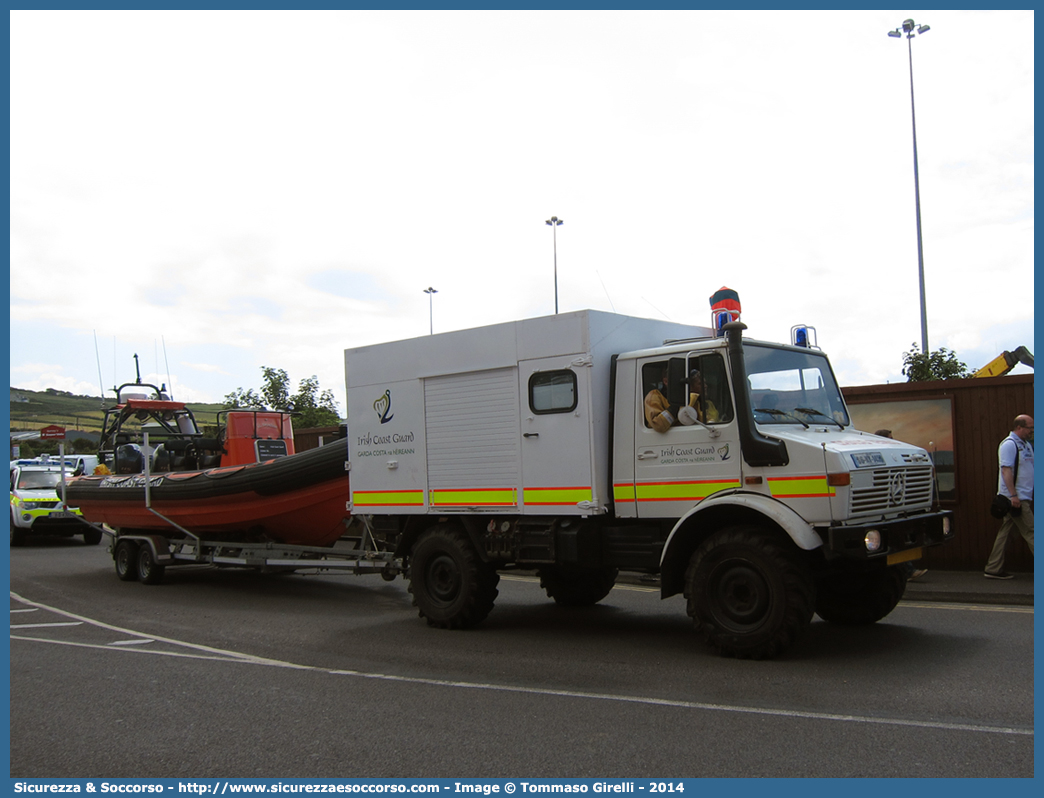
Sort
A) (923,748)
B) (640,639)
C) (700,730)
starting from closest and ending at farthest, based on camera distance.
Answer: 1. (923,748)
2. (700,730)
3. (640,639)

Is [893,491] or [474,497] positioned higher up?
[893,491]

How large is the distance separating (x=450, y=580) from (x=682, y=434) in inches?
117

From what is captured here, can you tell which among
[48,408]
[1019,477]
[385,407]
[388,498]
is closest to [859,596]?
[1019,477]

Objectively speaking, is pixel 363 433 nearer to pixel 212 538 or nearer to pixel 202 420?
pixel 212 538

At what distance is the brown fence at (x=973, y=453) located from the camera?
1110 centimetres

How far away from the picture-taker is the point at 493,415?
856 cm

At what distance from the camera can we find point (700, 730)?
16.8ft

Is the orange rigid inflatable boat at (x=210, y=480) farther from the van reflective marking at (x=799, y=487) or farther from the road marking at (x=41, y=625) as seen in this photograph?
the van reflective marking at (x=799, y=487)

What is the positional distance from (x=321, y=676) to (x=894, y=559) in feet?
15.1

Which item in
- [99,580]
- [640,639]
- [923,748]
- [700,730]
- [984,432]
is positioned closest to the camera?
[923,748]

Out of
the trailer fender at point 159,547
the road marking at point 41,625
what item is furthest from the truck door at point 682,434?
the trailer fender at point 159,547

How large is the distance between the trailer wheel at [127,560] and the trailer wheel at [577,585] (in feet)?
23.3

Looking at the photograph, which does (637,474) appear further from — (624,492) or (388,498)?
(388,498)

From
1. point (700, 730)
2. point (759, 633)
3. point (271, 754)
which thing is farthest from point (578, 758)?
point (759, 633)
